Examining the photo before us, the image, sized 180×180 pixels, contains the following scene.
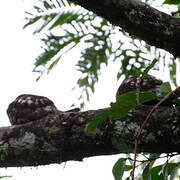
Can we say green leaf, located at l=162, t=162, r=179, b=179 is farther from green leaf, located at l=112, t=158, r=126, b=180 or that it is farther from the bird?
the bird

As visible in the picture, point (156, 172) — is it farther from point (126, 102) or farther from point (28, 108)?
point (28, 108)

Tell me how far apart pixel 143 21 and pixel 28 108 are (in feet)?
2.13

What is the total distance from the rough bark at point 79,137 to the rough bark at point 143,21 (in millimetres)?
225

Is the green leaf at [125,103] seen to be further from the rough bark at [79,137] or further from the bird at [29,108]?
the bird at [29,108]

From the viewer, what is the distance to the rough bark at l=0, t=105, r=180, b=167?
5.99ft

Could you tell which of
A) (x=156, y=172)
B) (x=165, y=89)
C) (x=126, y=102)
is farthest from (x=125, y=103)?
(x=156, y=172)

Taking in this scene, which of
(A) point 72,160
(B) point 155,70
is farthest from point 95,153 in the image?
(B) point 155,70

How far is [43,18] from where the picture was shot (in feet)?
8.68

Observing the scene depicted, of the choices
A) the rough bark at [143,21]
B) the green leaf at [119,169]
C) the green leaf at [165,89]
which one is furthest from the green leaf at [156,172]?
the rough bark at [143,21]

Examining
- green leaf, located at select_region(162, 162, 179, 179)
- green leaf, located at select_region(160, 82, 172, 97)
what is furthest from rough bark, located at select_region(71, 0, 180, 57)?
green leaf, located at select_region(162, 162, 179, 179)

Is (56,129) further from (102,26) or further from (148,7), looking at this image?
(102,26)

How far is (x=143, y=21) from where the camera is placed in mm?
1794

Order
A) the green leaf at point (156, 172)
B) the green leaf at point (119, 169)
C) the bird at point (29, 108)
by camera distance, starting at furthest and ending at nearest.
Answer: the bird at point (29, 108) → the green leaf at point (156, 172) → the green leaf at point (119, 169)

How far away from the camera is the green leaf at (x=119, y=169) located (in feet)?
5.50
